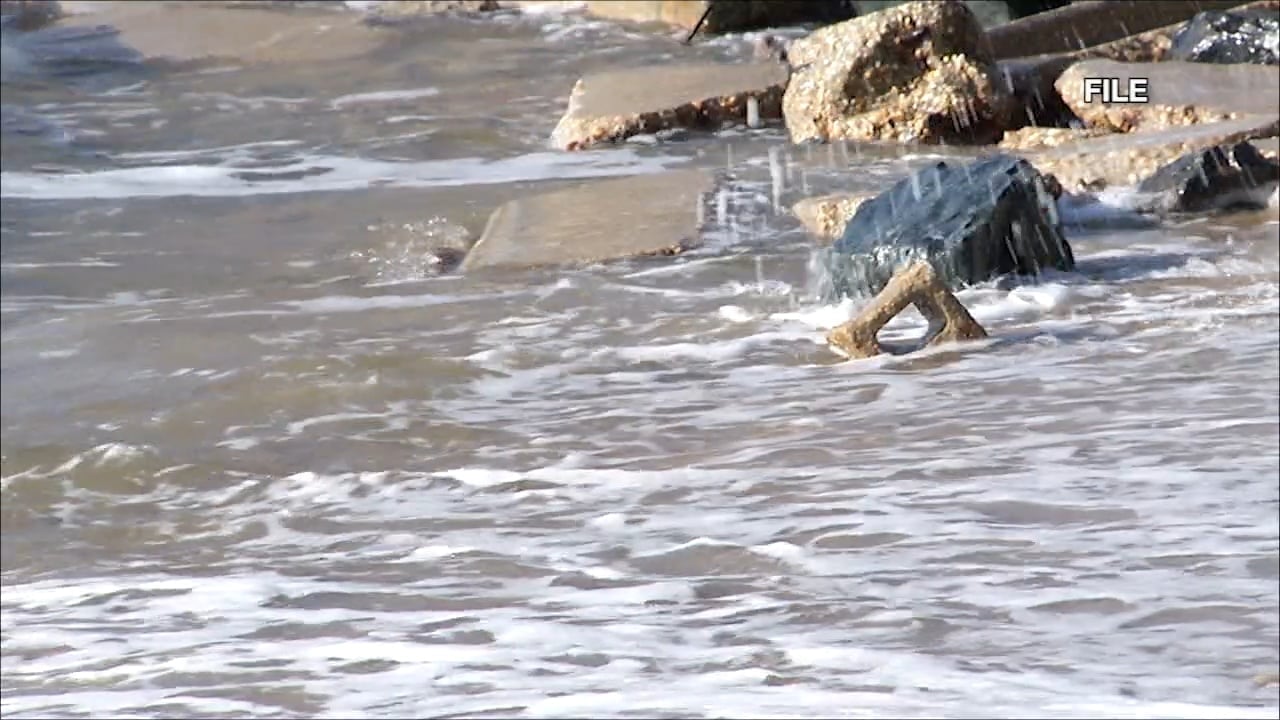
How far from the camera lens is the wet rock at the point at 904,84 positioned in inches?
367

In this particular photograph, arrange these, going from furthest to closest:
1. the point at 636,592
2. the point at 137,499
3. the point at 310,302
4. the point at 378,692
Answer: the point at 310,302 < the point at 137,499 < the point at 636,592 < the point at 378,692

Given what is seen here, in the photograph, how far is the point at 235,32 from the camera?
1577 cm

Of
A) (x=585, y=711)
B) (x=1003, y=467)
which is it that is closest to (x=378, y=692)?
(x=585, y=711)

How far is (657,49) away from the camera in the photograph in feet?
44.6

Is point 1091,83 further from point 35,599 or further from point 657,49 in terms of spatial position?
point 35,599

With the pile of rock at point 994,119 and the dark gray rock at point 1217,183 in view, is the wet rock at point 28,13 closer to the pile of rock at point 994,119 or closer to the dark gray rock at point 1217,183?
the pile of rock at point 994,119

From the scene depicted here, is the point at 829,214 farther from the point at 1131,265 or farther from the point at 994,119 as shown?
the point at 994,119

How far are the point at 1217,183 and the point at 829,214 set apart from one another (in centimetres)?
134

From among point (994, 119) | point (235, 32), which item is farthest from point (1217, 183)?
point (235, 32)

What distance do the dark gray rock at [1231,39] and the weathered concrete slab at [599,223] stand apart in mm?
2791

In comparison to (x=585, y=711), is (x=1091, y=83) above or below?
above

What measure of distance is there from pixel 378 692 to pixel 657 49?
10.4 meters

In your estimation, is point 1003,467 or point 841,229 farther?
point 841,229

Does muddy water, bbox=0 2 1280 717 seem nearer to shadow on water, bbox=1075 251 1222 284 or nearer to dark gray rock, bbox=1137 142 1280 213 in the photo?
shadow on water, bbox=1075 251 1222 284
